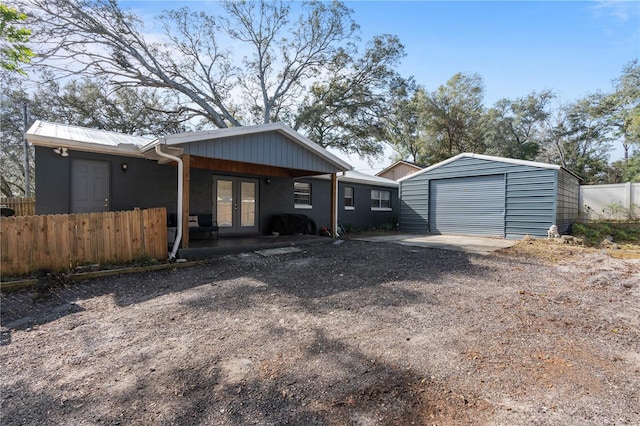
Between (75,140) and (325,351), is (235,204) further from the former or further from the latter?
(325,351)

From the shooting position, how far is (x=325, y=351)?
2.78 meters

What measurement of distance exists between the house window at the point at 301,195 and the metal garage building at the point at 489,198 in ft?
15.0

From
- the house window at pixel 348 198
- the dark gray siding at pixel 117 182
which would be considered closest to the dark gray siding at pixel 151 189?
the dark gray siding at pixel 117 182

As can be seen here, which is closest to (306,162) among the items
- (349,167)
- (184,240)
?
(349,167)

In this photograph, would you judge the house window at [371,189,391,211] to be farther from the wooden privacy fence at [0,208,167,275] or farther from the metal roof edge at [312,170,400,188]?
the wooden privacy fence at [0,208,167,275]

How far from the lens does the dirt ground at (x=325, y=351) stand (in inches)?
78.5

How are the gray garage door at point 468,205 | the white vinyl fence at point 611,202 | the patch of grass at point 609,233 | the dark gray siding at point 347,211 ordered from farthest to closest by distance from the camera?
the white vinyl fence at point 611,202
the dark gray siding at point 347,211
the gray garage door at point 468,205
the patch of grass at point 609,233

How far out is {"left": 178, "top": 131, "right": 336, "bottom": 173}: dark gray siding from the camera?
23.0 feet

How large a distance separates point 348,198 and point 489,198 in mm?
5419

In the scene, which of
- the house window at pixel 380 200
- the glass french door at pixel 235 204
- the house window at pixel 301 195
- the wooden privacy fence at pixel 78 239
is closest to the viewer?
the wooden privacy fence at pixel 78 239

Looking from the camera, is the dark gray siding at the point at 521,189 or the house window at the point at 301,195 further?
the house window at the point at 301,195

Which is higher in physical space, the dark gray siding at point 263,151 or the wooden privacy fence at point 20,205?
the dark gray siding at point 263,151

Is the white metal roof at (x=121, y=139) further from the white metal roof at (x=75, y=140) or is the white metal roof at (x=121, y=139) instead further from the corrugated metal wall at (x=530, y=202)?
the corrugated metal wall at (x=530, y=202)

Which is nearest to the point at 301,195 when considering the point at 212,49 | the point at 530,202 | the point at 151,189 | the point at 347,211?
the point at 347,211
